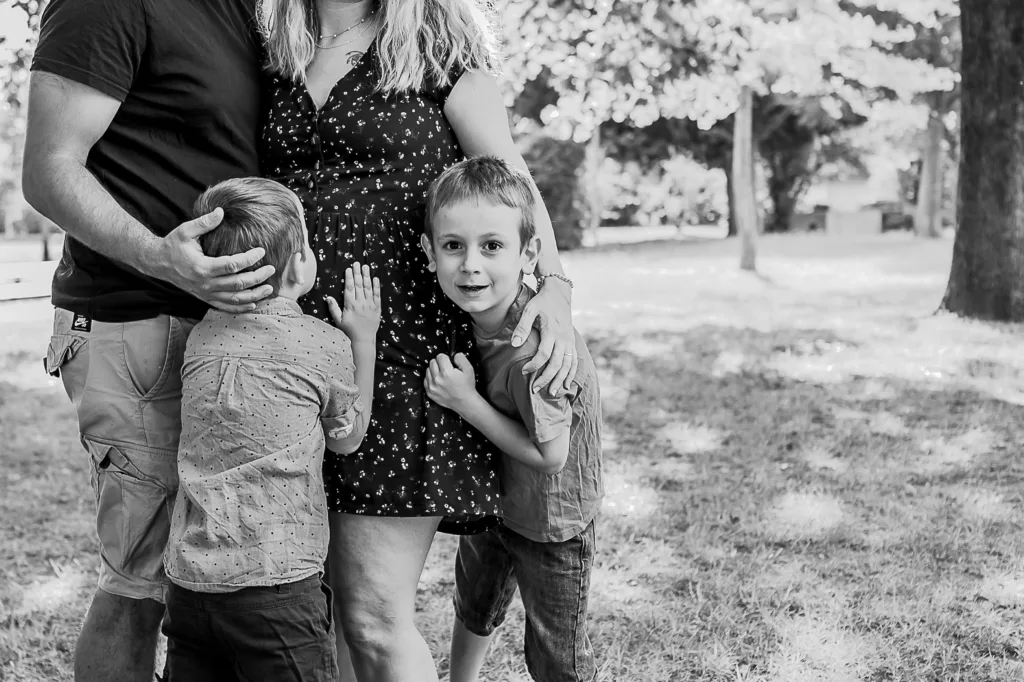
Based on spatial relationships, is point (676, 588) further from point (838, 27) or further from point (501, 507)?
point (838, 27)

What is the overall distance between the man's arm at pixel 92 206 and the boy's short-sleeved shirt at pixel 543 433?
22.7 inches

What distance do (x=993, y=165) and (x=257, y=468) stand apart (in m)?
9.42

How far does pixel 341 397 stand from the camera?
2219 mm

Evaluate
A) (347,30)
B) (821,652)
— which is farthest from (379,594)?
(821,652)

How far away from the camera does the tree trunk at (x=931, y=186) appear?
25344mm

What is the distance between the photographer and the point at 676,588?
13.5ft

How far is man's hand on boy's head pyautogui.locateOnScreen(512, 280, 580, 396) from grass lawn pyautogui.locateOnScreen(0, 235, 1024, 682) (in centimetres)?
150

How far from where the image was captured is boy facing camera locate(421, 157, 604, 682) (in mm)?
2307

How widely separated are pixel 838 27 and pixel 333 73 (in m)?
13.1

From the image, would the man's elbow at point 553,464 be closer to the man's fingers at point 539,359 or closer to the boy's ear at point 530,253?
the man's fingers at point 539,359

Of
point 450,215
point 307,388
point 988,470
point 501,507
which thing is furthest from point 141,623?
point 988,470

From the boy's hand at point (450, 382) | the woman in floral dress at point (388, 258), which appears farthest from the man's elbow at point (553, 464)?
the boy's hand at point (450, 382)

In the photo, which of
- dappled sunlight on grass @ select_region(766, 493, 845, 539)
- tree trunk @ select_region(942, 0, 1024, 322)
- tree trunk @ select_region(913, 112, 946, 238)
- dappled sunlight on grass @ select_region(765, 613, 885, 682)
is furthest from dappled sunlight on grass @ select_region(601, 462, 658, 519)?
tree trunk @ select_region(913, 112, 946, 238)

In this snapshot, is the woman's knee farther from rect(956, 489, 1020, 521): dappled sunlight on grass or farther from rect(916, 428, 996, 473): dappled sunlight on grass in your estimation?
rect(916, 428, 996, 473): dappled sunlight on grass
